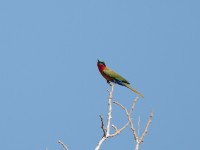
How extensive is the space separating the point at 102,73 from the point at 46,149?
6589mm

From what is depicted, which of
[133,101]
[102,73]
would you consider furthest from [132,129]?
[102,73]

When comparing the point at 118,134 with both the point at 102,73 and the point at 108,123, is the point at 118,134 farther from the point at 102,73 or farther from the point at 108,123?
the point at 102,73

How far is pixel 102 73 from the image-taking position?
12.2m

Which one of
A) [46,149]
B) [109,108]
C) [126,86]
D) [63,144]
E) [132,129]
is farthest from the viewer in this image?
[126,86]

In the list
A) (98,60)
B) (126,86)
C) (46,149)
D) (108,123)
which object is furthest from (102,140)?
(98,60)

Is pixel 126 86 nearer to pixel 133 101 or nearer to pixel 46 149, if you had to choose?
pixel 133 101

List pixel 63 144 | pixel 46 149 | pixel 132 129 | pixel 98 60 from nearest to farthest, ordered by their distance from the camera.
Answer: pixel 46 149
pixel 63 144
pixel 132 129
pixel 98 60

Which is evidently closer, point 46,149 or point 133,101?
point 46,149

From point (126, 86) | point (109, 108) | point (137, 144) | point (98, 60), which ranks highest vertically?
point (98, 60)

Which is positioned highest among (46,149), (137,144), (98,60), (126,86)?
(98,60)

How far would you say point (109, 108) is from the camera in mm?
6973

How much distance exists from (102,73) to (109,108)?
5260mm

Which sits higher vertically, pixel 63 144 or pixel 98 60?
pixel 98 60

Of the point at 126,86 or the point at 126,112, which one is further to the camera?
the point at 126,86
